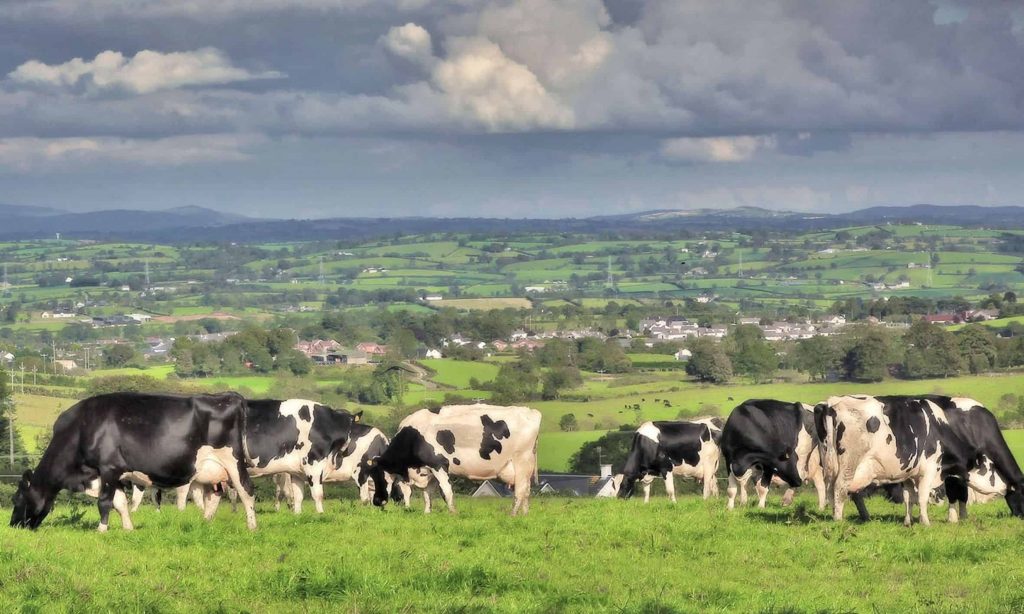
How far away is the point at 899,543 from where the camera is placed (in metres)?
17.2

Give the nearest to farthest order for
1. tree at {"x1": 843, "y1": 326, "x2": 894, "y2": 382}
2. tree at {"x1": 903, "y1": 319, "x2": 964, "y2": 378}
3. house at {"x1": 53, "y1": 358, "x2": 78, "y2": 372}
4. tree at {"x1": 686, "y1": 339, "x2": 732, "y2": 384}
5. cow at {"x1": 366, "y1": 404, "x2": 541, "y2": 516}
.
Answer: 1. cow at {"x1": 366, "y1": 404, "x2": 541, "y2": 516}
2. tree at {"x1": 903, "y1": 319, "x2": 964, "y2": 378}
3. tree at {"x1": 843, "y1": 326, "x2": 894, "y2": 382}
4. tree at {"x1": 686, "y1": 339, "x2": 732, "y2": 384}
5. house at {"x1": 53, "y1": 358, "x2": 78, "y2": 372}

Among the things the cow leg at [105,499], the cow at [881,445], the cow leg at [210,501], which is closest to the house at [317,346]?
the cow leg at [210,501]

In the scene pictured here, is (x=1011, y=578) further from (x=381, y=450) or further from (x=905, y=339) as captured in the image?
(x=905, y=339)

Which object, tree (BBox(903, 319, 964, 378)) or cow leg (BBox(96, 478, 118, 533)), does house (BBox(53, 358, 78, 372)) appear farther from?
cow leg (BBox(96, 478, 118, 533))

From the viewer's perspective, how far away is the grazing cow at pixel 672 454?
A: 29.4 meters

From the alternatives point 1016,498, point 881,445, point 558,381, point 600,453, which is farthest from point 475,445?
point 558,381

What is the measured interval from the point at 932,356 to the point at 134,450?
338ft

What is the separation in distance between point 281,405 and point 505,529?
616 cm

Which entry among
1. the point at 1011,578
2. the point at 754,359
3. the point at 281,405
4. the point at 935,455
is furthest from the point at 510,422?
the point at 754,359

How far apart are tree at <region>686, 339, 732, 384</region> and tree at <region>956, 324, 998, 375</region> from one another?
20341 mm

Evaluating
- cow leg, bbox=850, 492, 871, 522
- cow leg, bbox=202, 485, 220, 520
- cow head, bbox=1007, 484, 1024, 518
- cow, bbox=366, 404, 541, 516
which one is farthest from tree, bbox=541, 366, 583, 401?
cow leg, bbox=850, 492, 871, 522

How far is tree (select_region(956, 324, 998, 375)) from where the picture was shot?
4432 inches

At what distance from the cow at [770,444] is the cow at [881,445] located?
12.4ft

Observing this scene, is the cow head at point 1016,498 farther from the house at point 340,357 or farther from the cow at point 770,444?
the house at point 340,357
